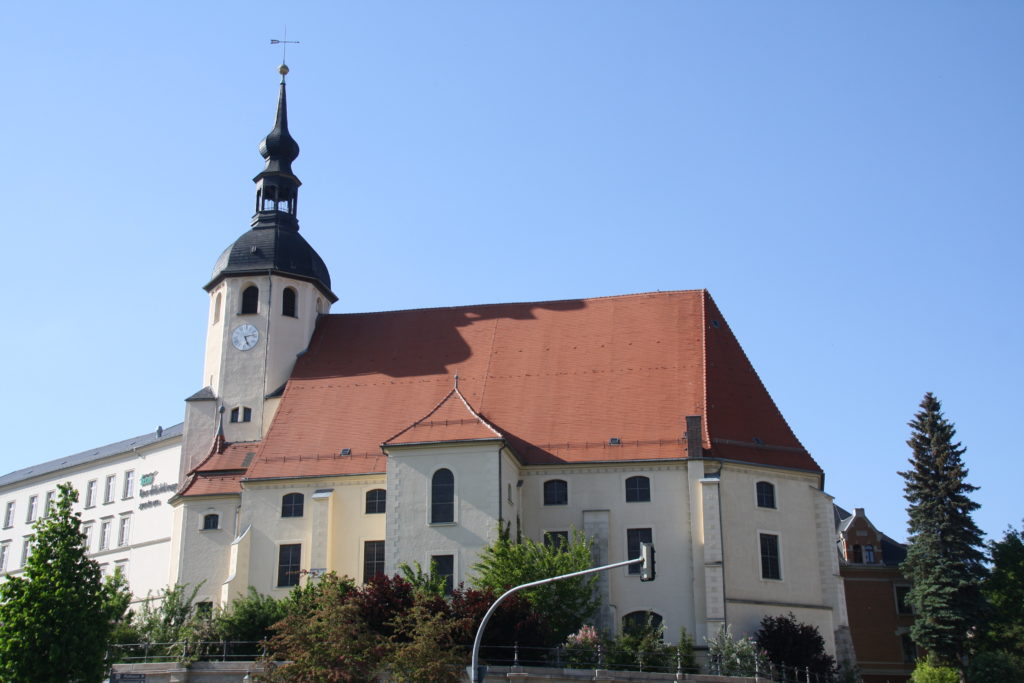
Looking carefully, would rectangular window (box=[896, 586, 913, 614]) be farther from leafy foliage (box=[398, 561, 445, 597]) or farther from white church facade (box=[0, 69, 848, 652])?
leafy foliage (box=[398, 561, 445, 597])

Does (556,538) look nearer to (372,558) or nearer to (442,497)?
(442,497)

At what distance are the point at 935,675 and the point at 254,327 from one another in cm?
2935

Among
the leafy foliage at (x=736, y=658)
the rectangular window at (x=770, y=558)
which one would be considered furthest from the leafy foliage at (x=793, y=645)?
the rectangular window at (x=770, y=558)

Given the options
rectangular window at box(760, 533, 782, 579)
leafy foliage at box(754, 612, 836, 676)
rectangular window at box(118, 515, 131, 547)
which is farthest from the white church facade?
rectangular window at box(118, 515, 131, 547)

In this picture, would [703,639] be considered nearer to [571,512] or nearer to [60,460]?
[571,512]

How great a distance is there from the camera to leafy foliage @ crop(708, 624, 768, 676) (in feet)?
112

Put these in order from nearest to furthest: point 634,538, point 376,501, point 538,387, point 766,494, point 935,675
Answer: point 634,538
point 766,494
point 376,501
point 935,675
point 538,387

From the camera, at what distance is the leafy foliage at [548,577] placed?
118 ft

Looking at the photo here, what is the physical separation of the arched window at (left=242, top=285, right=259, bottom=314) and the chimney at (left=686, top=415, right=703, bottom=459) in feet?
60.8

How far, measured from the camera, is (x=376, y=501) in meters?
41.9

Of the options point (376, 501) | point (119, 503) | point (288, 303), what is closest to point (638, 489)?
point (376, 501)

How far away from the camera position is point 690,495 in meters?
40.3

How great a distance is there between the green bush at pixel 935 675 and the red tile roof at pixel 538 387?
31.0ft

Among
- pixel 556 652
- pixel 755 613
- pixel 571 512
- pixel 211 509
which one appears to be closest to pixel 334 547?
pixel 211 509
